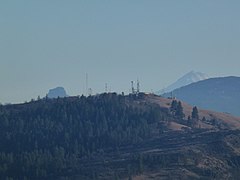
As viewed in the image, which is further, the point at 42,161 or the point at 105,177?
the point at 42,161

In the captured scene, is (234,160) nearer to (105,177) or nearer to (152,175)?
(152,175)

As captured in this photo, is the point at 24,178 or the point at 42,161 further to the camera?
the point at 42,161

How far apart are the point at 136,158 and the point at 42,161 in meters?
31.5

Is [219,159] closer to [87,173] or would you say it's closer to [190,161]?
[190,161]

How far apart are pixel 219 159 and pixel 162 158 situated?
18599 mm

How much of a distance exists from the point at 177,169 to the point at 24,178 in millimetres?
47712

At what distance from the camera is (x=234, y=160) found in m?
192

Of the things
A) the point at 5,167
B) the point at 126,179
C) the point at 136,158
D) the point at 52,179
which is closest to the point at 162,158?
the point at 136,158

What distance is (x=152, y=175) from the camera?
590 ft

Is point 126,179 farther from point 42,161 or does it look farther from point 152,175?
point 42,161

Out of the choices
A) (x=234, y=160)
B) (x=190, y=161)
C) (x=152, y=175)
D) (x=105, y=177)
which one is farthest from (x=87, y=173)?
(x=234, y=160)

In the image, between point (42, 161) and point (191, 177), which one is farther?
point (42, 161)

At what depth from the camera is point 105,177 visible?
595ft

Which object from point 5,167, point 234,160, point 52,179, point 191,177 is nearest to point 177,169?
point 191,177
